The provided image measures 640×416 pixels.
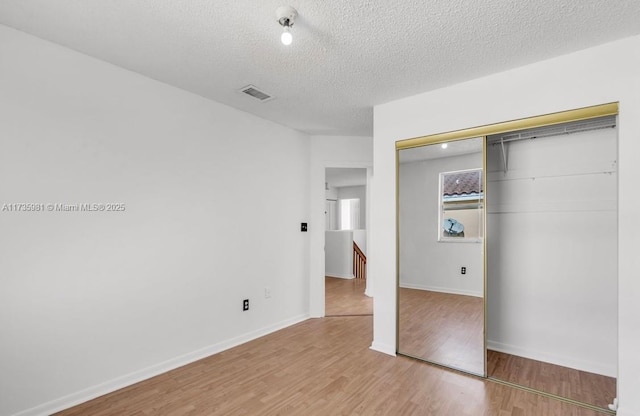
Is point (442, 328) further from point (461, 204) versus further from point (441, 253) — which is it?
point (461, 204)

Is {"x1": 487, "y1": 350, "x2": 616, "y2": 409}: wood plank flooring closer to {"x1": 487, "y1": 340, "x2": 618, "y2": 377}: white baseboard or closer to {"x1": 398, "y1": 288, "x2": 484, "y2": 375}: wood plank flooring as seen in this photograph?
{"x1": 487, "y1": 340, "x2": 618, "y2": 377}: white baseboard

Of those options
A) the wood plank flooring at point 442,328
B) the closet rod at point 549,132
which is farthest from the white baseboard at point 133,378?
the closet rod at point 549,132

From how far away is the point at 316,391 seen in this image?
249 centimetres

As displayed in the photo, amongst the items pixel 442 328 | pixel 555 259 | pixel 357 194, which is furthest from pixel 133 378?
pixel 357 194

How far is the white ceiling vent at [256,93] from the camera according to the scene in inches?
117

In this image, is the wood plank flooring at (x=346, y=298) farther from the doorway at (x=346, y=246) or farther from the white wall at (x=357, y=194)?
the white wall at (x=357, y=194)

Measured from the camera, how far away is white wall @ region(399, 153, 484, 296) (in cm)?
314

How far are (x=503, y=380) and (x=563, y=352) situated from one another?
0.73 meters

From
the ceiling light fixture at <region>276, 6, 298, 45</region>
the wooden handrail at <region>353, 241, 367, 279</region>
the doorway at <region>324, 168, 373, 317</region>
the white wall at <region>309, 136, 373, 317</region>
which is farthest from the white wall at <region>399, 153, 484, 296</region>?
the wooden handrail at <region>353, 241, 367, 279</region>

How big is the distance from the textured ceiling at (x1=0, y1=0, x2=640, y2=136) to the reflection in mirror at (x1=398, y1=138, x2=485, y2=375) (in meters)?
0.75

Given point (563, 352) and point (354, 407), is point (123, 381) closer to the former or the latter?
point (354, 407)

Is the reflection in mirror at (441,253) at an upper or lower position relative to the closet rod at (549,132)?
lower

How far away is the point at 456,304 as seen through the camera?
314cm

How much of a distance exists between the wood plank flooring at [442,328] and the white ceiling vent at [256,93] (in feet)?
7.94
